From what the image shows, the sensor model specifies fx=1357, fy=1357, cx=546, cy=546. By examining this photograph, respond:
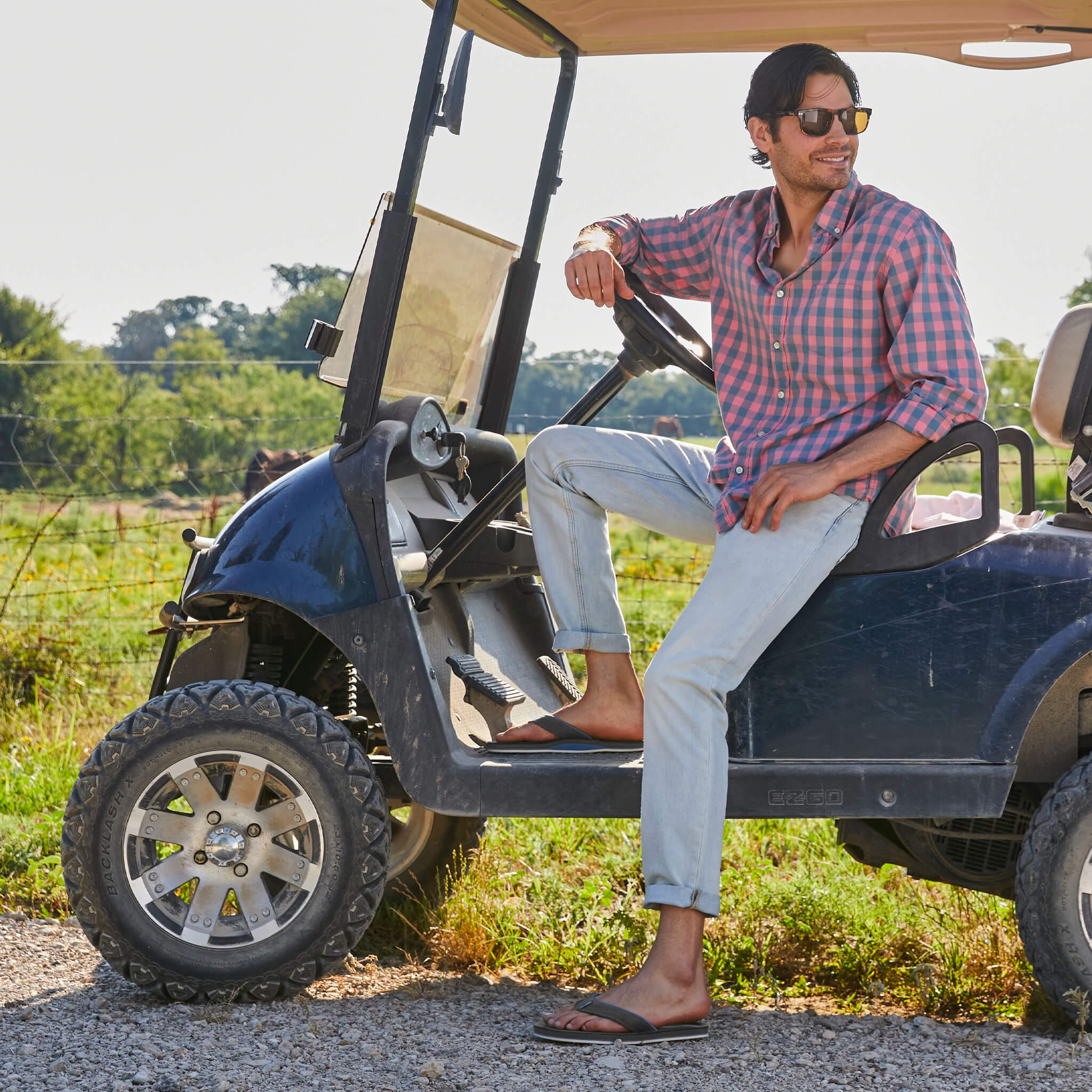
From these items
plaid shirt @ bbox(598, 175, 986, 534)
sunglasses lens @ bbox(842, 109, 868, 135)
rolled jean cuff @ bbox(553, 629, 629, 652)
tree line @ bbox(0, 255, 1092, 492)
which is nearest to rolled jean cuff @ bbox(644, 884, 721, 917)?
rolled jean cuff @ bbox(553, 629, 629, 652)

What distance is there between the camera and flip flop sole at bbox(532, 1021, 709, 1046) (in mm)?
2658

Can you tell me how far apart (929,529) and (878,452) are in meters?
0.19

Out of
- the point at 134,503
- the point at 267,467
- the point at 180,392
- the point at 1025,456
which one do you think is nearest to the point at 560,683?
the point at 1025,456

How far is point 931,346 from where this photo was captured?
271 cm

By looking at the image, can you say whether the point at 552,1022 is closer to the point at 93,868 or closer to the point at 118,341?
the point at 93,868

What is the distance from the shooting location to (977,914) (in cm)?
354

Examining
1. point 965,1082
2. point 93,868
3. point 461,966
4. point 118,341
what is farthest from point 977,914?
point 118,341

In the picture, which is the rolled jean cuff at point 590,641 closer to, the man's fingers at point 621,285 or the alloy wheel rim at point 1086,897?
the man's fingers at point 621,285

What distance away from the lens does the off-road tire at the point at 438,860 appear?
12.3 ft

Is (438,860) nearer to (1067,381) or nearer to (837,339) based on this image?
(837,339)

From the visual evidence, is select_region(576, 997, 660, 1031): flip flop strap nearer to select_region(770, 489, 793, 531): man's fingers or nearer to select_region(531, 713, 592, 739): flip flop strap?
select_region(531, 713, 592, 739): flip flop strap

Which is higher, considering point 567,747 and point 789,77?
point 789,77

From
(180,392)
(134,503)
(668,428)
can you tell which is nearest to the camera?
(668,428)

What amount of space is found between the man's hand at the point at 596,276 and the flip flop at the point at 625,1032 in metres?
1.50
